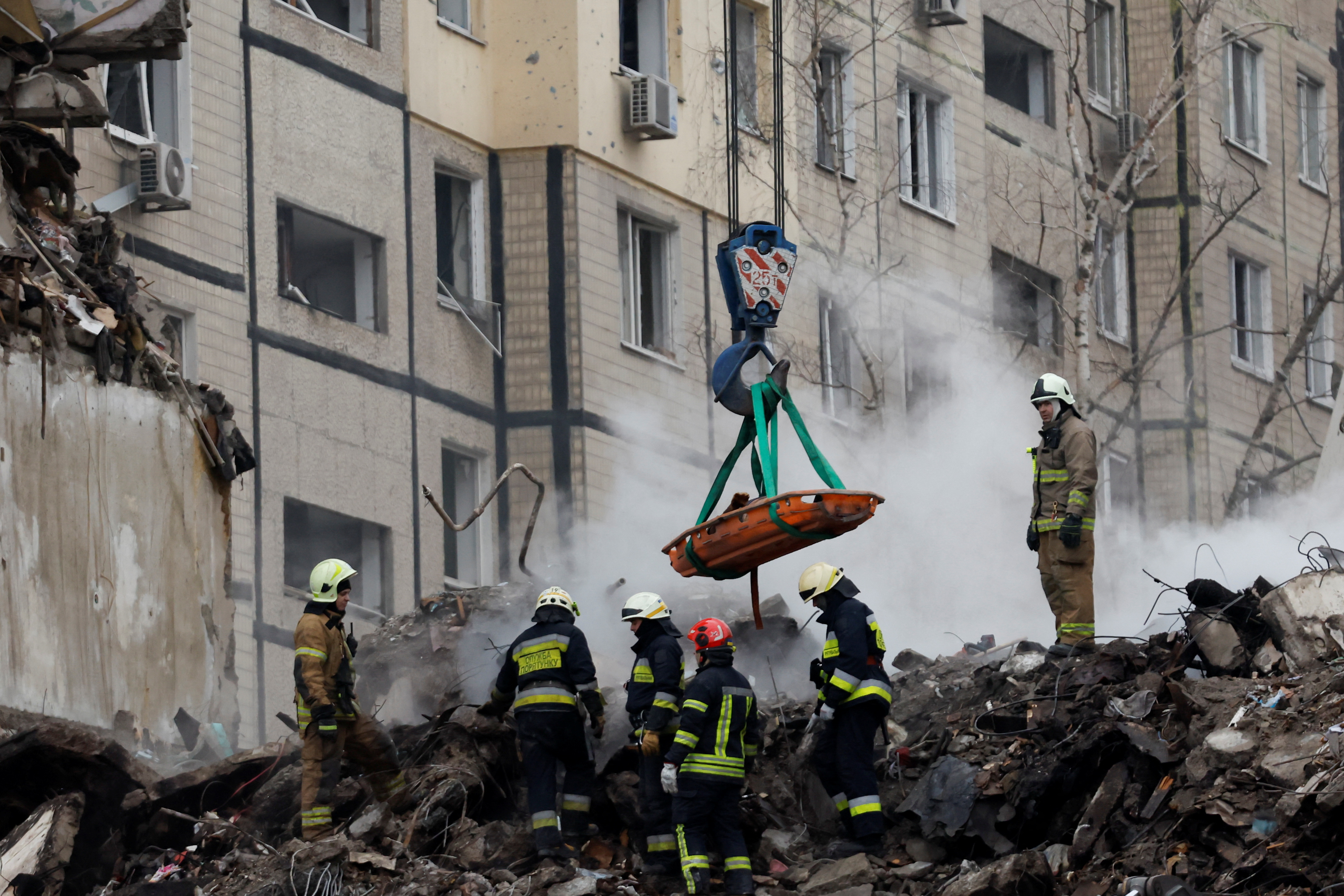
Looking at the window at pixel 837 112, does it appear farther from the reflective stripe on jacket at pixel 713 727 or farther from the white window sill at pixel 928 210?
the reflective stripe on jacket at pixel 713 727

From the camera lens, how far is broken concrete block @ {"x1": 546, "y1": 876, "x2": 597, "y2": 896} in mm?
15039

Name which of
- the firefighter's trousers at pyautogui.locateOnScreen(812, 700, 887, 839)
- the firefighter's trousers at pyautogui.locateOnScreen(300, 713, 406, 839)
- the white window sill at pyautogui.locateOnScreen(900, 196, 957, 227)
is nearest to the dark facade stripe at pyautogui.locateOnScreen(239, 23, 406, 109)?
the white window sill at pyautogui.locateOnScreen(900, 196, 957, 227)

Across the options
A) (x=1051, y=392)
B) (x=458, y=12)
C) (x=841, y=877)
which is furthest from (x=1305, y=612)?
(x=458, y=12)

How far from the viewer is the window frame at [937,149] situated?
104 feet

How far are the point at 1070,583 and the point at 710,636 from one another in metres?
3.09

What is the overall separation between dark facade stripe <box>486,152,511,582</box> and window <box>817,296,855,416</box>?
4.71 metres

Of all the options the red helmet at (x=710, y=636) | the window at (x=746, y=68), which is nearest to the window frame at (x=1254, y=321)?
the window at (x=746, y=68)

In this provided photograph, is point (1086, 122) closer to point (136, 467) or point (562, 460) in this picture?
point (562, 460)

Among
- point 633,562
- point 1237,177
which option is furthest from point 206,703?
point 1237,177

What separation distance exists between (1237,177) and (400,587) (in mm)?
17436

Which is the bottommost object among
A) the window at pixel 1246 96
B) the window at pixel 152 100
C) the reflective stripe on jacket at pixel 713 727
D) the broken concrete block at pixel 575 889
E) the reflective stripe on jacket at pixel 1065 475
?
the broken concrete block at pixel 575 889

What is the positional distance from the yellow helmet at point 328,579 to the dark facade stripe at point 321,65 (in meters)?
8.94

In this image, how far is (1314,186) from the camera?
38781mm

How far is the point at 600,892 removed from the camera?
1508cm
